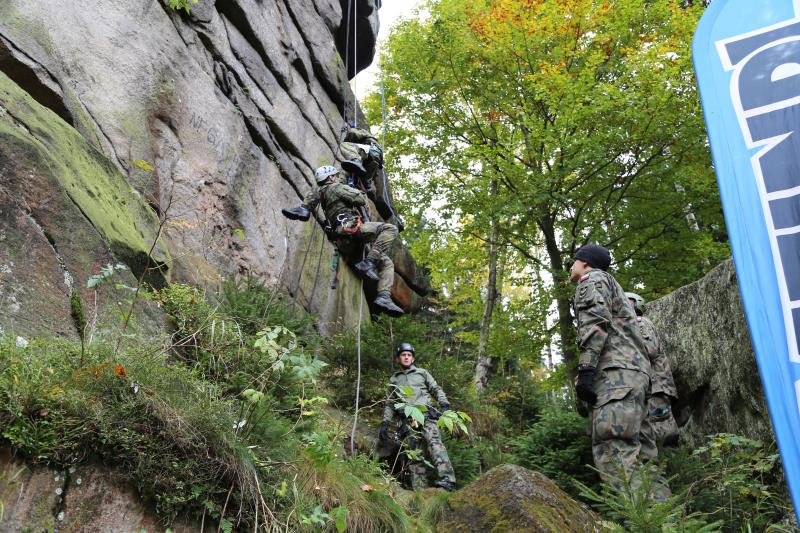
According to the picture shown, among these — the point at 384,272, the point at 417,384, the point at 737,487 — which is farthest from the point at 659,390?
the point at 384,272

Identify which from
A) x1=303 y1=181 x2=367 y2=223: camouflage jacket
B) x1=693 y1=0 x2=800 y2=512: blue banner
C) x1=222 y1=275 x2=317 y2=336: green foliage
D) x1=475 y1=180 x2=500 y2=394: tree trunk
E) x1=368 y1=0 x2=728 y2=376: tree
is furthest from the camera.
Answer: x1=475 y1=180 x2=500 y2=394: tree trunk

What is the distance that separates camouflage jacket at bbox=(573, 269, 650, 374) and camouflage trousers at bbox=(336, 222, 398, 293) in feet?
13.6

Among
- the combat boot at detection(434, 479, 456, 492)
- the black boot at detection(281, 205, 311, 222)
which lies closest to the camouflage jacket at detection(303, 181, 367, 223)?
the black boot at detection(281, 205, 311, 222)

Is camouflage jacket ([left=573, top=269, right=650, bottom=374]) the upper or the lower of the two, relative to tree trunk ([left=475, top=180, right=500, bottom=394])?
lower

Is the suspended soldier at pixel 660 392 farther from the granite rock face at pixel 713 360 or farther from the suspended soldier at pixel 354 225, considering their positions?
the suspended soldier at pixel 354 225

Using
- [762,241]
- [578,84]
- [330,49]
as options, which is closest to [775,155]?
[762,241]

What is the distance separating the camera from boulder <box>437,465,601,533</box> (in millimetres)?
4223

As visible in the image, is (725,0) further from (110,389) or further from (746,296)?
(110,389)

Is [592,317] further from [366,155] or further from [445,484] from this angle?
[366,155]

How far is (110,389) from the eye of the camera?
3.43 m

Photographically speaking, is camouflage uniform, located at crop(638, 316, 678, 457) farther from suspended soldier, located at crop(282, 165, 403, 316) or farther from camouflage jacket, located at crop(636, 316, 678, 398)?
Result: suspended soldier, located at crop(282, 165, 403, 316)

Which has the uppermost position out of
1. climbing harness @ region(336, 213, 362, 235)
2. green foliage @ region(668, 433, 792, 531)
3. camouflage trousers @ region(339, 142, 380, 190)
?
camouflage trousers @ region(339, 142, 380, 190)

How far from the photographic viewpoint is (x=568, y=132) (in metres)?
12.4

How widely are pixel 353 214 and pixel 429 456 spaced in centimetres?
362
